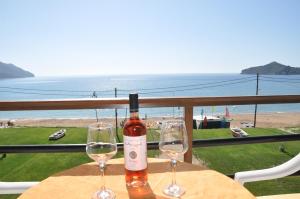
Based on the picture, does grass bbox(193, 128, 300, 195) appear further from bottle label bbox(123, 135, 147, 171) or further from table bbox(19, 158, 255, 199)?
bottle label bbox(123, 135, 147, 171)

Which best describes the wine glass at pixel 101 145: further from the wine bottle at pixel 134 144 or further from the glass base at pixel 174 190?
the glass base at pixel 174 190

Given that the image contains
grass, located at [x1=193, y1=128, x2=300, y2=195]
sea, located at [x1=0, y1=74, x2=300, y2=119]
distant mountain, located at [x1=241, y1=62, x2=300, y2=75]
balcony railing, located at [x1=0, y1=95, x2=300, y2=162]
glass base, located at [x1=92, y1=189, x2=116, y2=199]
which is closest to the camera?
glass base, located at [x1=92, y1=189, x2=116, y2=199]

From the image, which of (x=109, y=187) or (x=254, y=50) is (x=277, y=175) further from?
Result: (x=254, y=50)

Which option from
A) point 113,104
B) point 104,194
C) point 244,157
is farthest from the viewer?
point 244,157

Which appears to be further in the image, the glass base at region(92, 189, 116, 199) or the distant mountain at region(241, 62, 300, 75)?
the distant mountain at region(241, 62, 300, 75)

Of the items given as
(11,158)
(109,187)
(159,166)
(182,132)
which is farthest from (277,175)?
(11,158)

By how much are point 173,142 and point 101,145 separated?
244 mm

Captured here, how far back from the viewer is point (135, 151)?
905 millimetres

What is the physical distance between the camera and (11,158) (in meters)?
13.3

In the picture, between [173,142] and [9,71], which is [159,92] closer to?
[173,142]

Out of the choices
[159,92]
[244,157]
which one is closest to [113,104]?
[244,157]

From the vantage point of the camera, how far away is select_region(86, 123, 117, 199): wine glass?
0.90 metres

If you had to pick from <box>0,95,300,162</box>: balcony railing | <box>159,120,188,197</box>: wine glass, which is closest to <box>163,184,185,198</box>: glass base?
<box>159,120,188,197</box>: wine glass

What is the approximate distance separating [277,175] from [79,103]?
1323mm
